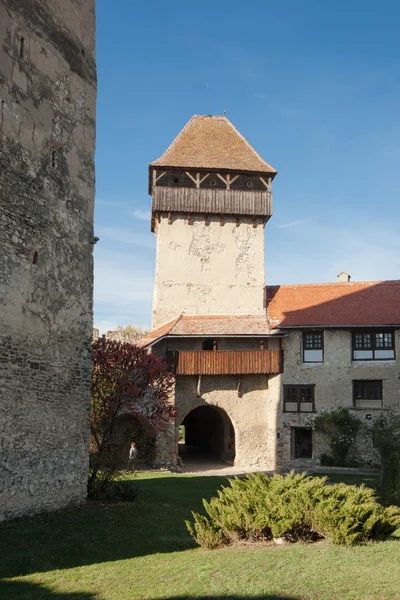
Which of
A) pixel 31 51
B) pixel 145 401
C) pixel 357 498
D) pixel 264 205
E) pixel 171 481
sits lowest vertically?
pixel 171 481

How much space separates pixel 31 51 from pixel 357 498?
11396 mm

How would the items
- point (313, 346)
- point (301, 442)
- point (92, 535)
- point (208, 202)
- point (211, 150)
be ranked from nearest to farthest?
point (92, 535)
point (313, 346)
point (301, 442)
point (208, 202)
point (211, 150)

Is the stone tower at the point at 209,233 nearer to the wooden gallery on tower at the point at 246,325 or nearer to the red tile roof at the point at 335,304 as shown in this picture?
the wooden gallery on tower at the point at 246,325

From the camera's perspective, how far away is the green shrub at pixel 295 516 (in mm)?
9531

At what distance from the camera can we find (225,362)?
25094mm

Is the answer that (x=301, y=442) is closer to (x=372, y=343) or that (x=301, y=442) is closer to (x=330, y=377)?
(x=330, y=377)

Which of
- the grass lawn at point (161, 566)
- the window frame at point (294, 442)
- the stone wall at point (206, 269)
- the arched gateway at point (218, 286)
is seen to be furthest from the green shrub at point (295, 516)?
the stone wall at point (206, 269)

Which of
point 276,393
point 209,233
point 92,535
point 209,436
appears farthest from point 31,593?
point 209,436

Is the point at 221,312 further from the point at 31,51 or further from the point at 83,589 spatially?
the point at 83,589

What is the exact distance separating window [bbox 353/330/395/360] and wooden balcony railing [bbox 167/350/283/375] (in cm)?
360

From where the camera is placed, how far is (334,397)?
2528cm

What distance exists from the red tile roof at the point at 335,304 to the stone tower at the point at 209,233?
60.0 inches

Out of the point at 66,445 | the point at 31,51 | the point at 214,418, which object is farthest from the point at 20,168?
the point at 214,418

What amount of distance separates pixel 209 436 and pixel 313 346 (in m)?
10.8
